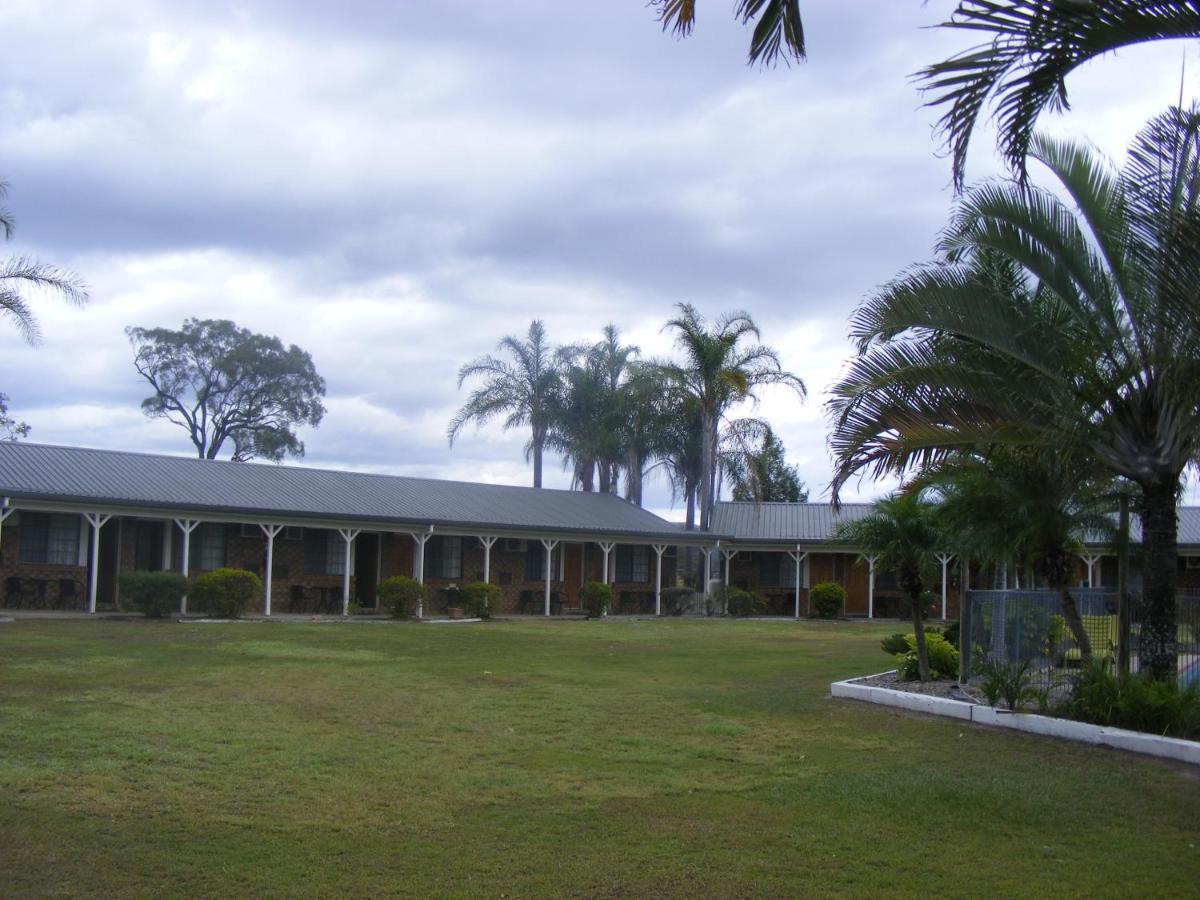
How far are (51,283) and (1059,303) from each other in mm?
16411

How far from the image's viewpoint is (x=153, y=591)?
950 inches

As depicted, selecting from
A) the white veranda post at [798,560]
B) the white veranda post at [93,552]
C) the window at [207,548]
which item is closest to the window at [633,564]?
the white veranda post at [798,560]

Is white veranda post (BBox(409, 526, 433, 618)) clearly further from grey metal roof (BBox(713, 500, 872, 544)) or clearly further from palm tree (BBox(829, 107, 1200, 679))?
palm tree (BBox(829, 107, 1200, 679))

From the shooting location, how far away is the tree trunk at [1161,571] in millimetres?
10445

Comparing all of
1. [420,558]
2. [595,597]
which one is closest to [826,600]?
Answer: [595,597]

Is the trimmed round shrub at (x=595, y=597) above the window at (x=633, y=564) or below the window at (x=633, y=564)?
below

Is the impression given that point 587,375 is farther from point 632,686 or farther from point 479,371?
point 632,686

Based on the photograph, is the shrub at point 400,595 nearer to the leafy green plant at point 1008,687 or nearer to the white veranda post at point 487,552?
the white veranda post at point 487,552

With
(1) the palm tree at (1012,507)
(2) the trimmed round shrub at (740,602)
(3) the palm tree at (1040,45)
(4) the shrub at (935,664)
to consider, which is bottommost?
(2) the trimmed round shrub at (740,602)

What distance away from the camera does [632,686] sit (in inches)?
584

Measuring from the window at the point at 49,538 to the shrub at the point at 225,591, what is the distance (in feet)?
10.8

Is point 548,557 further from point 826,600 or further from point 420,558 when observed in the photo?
point 826,600

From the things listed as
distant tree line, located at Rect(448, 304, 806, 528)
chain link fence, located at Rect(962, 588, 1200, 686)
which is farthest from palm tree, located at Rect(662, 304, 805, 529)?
chain link fence, located at Rect(962, 588, 1200, 686)

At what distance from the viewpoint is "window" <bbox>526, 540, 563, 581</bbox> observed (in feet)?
113
